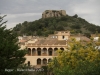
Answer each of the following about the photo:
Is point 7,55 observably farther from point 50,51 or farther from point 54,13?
point 54,13

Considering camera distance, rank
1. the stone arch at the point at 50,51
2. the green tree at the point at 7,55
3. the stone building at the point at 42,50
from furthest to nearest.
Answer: the stone arch at the point at 50,51 → the stone building at the point at 42,50 → the green tree at the point at 7,55

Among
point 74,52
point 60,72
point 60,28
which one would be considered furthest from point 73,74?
point 60,28

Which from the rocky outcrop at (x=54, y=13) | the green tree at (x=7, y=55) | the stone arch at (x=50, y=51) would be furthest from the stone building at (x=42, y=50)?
the rocky outcrop at (x=54, y=13)

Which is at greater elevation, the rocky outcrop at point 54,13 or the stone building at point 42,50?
the rocky outcrop at point 54,13

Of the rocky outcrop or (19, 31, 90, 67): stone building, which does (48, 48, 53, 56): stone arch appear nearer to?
(19, 31, 90, 67): stone building

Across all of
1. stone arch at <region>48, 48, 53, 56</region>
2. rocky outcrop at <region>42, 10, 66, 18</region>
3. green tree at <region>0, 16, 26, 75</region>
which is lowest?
stone arch at <region>48, 48, 53, 56</region>

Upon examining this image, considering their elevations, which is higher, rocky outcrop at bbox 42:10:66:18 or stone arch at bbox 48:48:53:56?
rocky outcrop at bbox 42:10:66:18

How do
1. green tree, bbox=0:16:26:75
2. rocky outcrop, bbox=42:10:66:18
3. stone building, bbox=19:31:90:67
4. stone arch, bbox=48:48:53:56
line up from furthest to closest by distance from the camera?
rocky outcrop, bbox=42:10:66:18 < stone arch, bbox=48:48:53:56 < stone building, bbox=19:31:90:67 < green tree, bbox=0:16:26:75

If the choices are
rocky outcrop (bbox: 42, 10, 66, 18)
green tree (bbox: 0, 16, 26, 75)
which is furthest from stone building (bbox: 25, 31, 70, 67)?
rocky outcrop (bbox: 42, 10, 66, 18)

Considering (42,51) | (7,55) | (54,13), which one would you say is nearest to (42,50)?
(42,51)

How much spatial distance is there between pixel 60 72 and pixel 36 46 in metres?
27.5

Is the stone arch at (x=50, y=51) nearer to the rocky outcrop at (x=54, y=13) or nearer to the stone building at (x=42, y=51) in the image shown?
the stone building at (x=42, y=51)

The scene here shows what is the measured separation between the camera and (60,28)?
81938 mm

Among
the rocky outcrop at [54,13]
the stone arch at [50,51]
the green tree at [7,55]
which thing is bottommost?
the stone arch at [50,51]
